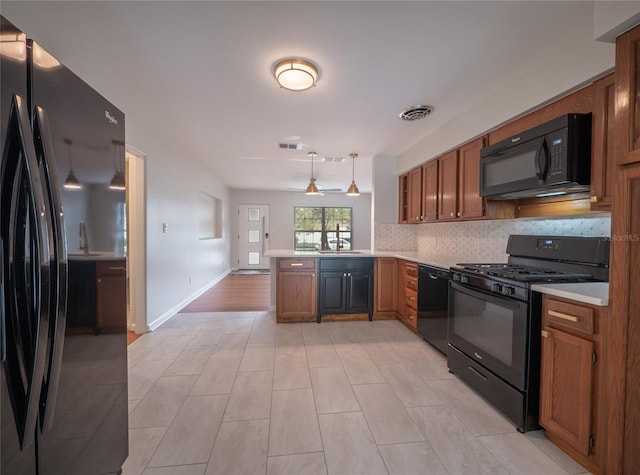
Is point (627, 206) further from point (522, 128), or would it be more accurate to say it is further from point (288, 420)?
point (288, 420)

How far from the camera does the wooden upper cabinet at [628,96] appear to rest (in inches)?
48.5

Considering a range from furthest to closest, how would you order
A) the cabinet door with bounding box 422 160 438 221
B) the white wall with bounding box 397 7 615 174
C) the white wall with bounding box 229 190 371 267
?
the white wall with bounding box 229 190 371 267
the cabinet door with bounding box 422 160 438 221
the white wall with bounding box 397 7 615 174

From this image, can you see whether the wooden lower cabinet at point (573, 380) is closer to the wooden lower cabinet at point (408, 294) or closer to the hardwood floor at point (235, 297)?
the wooden lower cabinet at point (408, 294)

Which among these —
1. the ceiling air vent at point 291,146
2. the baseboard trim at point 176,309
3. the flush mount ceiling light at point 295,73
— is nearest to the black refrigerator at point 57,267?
the flush mount ceiling light at point 295,73

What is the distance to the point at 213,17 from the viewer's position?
1.57 metres

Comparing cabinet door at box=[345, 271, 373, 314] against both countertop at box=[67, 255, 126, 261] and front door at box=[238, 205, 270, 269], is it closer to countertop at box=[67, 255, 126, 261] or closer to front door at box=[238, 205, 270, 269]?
countertop at box=[67, 255, 126, 261]

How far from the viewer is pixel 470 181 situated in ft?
9.11

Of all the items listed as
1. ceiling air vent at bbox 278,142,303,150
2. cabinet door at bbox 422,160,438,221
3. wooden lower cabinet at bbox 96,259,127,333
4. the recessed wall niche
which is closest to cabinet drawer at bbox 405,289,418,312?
cabinet door at bbox 422,160,438,221

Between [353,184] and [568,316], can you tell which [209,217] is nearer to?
[353,184]

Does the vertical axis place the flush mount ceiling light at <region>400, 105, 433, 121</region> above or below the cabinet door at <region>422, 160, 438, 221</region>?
above

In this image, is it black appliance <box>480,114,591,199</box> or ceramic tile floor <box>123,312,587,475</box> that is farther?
black appliance <box>480,114,591,199</box>

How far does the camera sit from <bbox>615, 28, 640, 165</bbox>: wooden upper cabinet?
1.23 meters

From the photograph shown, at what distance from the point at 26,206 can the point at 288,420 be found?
5.59 feet

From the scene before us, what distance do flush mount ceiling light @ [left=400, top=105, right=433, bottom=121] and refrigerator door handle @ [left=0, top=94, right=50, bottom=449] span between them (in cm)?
270
